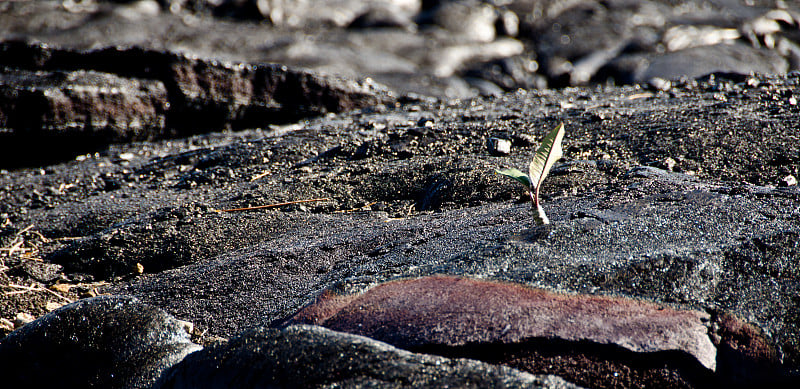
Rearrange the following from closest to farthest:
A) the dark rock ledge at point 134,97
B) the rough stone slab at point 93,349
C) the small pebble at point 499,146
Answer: the rough stone slab at point 93,349 < the small pebble at point 499,146 < the dark rock ledge at point 134,97

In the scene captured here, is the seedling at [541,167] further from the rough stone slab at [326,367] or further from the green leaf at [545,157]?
the rough stone slab at [326,367]

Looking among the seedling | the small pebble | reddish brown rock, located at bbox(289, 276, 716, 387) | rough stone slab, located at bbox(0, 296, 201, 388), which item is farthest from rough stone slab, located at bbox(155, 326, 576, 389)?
the small pebble

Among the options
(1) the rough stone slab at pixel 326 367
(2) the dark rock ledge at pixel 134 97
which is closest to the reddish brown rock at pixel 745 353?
(1) the rough stone slab at pixel 326 367

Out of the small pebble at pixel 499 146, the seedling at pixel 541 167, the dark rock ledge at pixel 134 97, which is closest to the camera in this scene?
the seedling at pixel 541 167

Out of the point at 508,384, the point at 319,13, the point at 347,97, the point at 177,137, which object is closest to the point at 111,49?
the point at 177,137

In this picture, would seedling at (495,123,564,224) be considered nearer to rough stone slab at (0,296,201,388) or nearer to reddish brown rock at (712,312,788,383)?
reddish brown rock at (712,312,788,383)

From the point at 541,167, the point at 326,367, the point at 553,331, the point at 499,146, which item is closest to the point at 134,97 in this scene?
the point at 499,146
